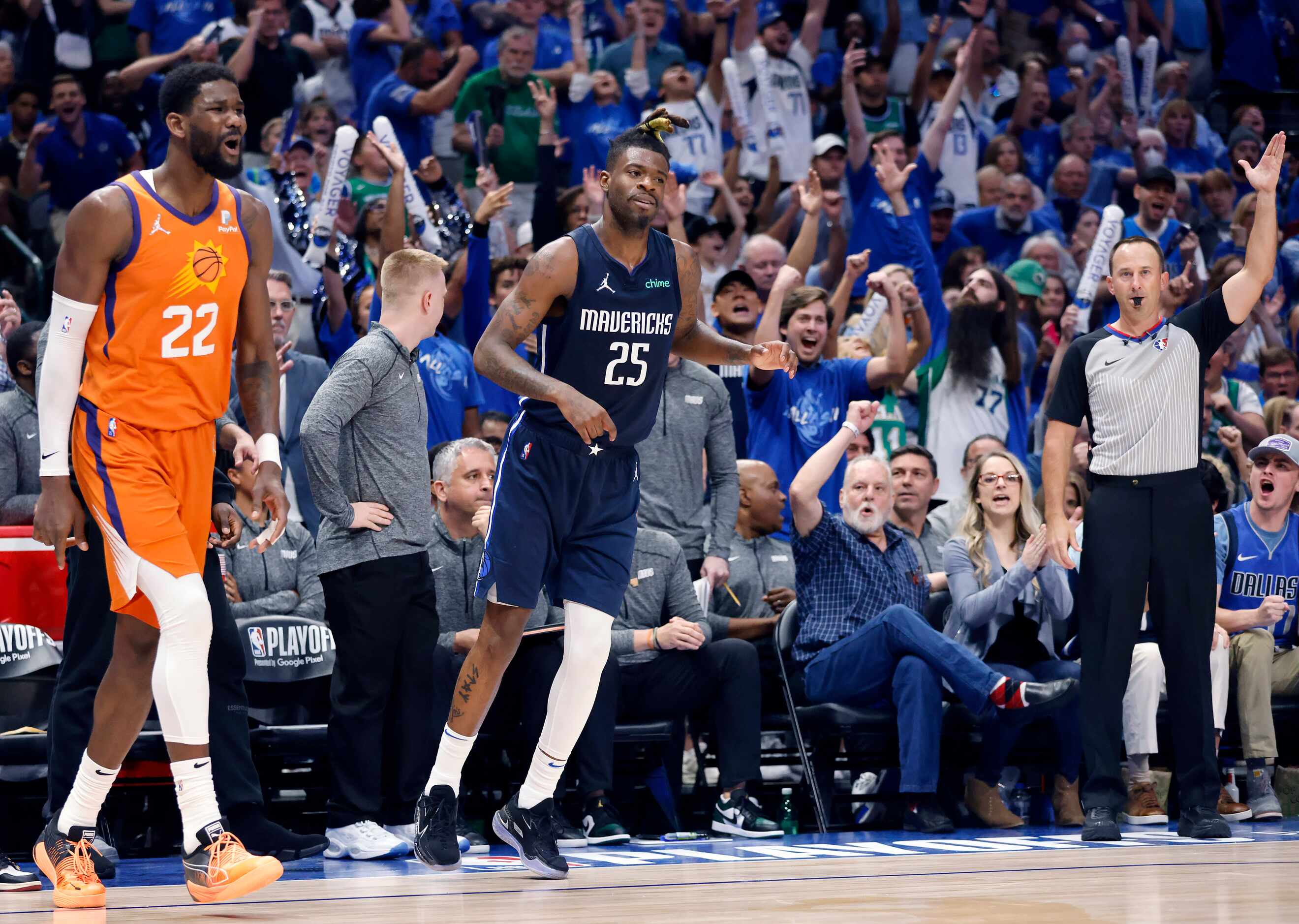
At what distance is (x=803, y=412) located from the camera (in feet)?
26.0

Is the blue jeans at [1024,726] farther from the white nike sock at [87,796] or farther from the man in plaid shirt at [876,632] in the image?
the white nike sock at [87,796]

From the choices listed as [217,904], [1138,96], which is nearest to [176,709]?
[217,904]

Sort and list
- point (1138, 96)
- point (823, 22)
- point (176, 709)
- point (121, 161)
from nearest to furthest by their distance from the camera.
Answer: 1. point (176, 709)
2. point (121, 161)
3. point (823, 22)
4. point (1138, 96)

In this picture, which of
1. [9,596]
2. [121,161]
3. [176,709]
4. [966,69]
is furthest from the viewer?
[966,69]

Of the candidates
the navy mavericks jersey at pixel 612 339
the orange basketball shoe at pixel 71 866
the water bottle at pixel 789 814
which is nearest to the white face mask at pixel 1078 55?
the water bottle at pixel 789 814

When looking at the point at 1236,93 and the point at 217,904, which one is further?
the point at 1236,93

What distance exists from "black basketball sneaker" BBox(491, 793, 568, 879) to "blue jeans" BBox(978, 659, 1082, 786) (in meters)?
2.42

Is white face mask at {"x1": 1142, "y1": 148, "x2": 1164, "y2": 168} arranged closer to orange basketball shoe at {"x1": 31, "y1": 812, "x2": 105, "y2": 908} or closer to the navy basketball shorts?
the navy basketball shorts

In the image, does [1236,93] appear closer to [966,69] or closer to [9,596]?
[966,69]

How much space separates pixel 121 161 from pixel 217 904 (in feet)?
22.8

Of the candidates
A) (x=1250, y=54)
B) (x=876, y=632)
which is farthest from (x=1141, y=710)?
(x=1250, y=54)

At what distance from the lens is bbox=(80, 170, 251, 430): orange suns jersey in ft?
13.9

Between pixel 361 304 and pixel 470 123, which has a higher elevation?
pixel 470 123

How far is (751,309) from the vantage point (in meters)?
7.98
